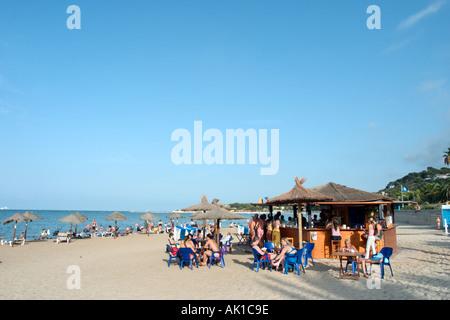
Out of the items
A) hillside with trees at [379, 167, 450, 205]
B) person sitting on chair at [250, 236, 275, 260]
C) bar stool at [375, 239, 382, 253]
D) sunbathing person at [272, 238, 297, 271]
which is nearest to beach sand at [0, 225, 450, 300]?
sunbathing person at [272, 238, 297, 271]

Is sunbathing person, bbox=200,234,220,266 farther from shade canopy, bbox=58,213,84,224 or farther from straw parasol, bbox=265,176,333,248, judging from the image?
shade canopy, bbox=58,213,84,224

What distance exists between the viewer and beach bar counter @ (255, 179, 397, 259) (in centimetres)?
1065

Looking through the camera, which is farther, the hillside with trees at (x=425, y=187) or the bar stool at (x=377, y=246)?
the hillside with trees at (x=425, y=187)

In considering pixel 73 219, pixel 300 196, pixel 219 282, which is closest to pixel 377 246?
pixel 300 196

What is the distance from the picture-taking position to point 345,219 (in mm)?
12773

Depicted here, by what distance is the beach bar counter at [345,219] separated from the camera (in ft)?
34.9

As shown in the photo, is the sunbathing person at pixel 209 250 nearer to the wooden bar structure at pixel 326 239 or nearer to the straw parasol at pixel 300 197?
the straw parasol at pixel 300 197

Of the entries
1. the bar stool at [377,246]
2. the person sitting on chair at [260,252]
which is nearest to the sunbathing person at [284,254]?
the person sitting on chair at [260,252]

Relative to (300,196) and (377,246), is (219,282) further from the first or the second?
(377,246)

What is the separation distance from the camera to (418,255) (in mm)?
11344
